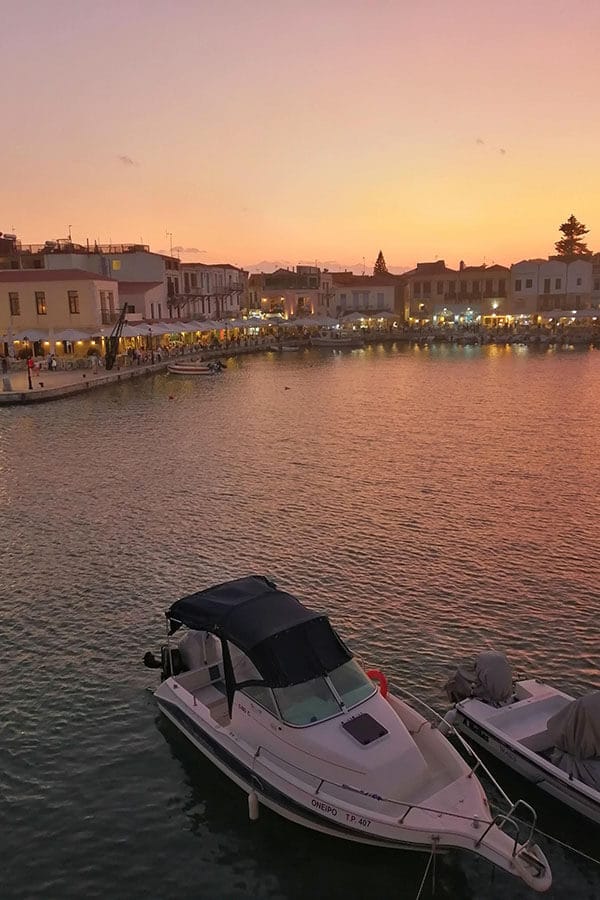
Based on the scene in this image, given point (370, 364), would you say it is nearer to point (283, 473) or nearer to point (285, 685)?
point (283, 473)

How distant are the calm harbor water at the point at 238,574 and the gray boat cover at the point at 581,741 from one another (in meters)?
0.71

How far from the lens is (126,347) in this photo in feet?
246

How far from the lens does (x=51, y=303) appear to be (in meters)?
A: 67.8

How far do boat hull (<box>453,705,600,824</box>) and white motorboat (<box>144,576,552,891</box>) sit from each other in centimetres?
95

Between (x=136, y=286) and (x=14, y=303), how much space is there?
61.3 ft

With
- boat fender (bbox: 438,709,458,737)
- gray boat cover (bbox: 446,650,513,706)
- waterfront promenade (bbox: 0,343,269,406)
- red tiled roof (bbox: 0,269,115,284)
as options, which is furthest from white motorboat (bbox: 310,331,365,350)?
boat fender (bbox: 438,709,458,737)

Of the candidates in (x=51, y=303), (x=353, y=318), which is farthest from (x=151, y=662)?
(x=353, y=318)

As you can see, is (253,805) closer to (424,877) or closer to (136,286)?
(424,877)

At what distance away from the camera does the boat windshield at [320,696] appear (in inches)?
395

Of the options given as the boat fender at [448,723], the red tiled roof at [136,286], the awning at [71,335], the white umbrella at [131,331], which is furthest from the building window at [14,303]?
the boat fender at [448,723]

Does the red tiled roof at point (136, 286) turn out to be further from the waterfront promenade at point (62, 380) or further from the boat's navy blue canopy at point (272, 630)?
the boat's navy blue canopy at point (272, 630)

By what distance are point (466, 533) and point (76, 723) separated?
1324 cm

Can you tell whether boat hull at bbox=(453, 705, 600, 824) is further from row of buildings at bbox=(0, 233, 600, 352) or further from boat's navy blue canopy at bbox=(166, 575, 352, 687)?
row of buildings at bbox=(0, 233, 600, 352)

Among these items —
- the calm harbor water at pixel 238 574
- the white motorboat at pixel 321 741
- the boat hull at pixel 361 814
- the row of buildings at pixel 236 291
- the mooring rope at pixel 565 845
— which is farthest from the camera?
the row of buildings at pixel 236 291
